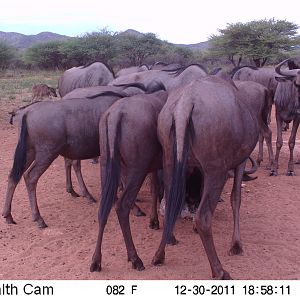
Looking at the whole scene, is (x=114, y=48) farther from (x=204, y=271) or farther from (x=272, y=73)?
(x=204, y=271)

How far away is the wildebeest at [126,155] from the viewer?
170 inches

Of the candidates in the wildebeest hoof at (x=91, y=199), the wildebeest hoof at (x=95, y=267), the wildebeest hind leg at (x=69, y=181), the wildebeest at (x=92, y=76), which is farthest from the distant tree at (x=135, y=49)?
the wildebeest hoof at (x=95, y=267)

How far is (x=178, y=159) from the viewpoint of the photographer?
12.8ft

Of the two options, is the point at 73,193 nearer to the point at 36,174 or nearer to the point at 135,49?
the point at 36,174

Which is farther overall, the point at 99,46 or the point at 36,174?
the point at 99,46

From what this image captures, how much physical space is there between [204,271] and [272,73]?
25.5ft

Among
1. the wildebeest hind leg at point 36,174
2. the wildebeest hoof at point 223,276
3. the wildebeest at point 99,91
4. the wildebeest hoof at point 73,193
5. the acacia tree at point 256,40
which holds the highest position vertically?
the acacia tree at point 256,40

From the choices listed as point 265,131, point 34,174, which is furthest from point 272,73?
point 34,174

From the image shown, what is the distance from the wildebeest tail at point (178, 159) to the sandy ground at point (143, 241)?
746 mm

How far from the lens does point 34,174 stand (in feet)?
17.9

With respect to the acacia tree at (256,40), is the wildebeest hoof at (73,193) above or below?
below

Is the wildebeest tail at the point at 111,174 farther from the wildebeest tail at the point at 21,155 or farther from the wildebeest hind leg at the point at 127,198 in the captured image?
the wildebeest tail at the point at 21,155

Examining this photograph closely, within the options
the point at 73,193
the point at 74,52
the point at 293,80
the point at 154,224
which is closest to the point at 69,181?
the point at 73,193

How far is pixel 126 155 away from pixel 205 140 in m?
0.89
